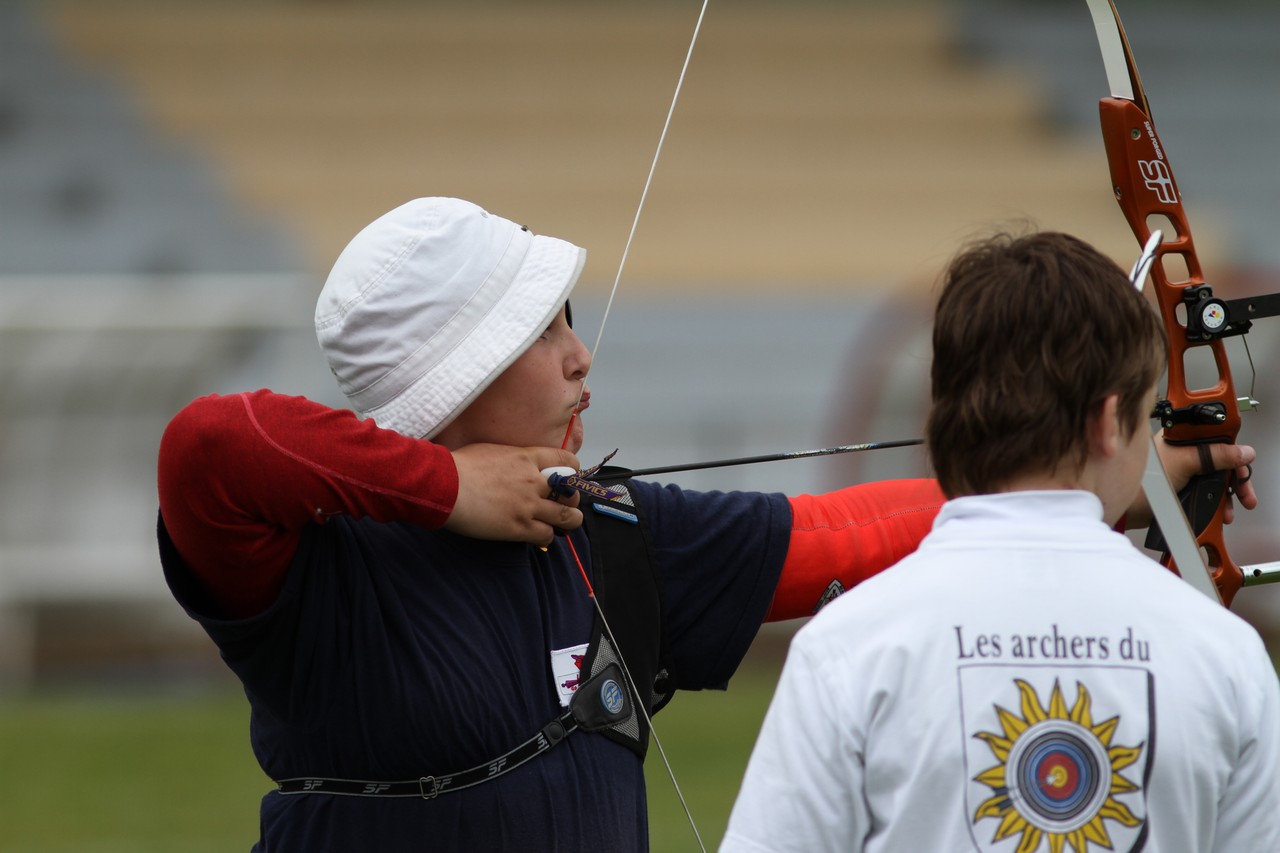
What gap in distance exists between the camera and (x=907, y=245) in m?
9.05

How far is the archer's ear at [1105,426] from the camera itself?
108 centimetres

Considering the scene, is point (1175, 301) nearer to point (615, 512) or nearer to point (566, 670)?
point (615, 512)

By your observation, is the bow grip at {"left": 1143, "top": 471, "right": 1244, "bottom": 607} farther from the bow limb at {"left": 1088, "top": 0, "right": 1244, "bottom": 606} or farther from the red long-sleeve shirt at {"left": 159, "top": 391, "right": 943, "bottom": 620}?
the red long-sleeve shirt at {"left": 159, "top": 391, "right": 943, "bottom": 620}

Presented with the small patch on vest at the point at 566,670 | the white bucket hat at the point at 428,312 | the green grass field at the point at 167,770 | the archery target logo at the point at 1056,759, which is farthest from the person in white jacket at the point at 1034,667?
the green grass field at the point at 167,770

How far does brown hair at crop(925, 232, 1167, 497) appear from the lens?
1.08 meters

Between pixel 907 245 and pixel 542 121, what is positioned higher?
pixel 542 121

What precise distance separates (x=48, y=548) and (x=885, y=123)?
5.33 metres

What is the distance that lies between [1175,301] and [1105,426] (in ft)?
1.89

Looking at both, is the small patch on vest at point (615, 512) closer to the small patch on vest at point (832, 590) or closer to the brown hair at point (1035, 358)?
the small patch on vest at point (832, 590)

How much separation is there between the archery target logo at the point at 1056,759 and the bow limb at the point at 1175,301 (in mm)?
537

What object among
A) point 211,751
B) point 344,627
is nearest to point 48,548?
point 211,751

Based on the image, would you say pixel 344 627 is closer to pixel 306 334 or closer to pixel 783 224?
pixel 306 334

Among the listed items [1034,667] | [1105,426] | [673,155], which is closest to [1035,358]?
[1105,426]

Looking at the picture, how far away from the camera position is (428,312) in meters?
1.43
